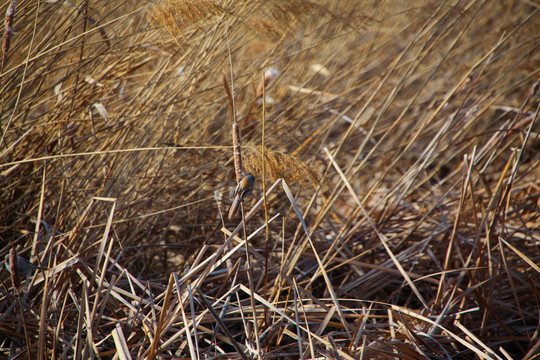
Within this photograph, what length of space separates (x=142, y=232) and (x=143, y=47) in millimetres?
548

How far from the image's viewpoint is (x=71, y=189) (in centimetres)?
112

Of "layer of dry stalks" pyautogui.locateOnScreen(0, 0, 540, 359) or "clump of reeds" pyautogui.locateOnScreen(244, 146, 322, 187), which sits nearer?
"clump of reeds" pyautogui.locateOnScreen(244, 146, 322, 187)

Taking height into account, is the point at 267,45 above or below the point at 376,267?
above

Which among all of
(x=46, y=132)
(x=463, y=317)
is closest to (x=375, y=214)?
→ (x=463, y=317)

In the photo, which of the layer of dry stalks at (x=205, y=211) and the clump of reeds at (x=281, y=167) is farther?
the layer of dry stalks at (x=205, y=211)

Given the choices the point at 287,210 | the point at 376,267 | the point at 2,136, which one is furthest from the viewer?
the point at 287,210

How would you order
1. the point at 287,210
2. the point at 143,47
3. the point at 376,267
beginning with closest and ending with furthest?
the point at 376,267 < the point at 143,47 < the point at 287,210

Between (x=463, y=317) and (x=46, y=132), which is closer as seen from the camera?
(x=463, y=317)

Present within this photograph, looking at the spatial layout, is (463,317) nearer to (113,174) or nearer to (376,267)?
(376,267)

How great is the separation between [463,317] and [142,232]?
2.95 feet

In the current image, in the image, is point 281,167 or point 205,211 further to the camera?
point 205,211

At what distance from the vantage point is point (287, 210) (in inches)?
55.1

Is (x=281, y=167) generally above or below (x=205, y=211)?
above

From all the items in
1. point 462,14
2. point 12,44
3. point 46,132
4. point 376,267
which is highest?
point 12,44
